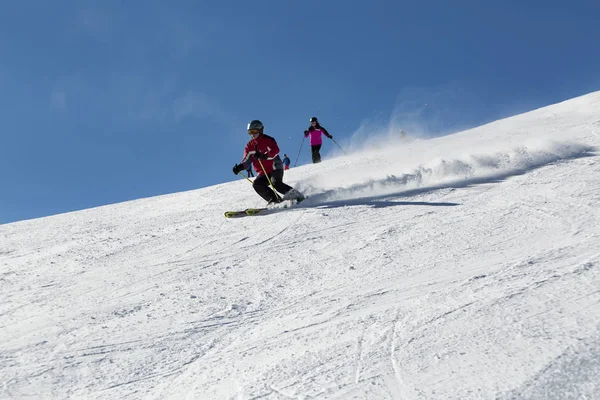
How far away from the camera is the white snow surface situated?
3436 millimetres

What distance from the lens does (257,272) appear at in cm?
594

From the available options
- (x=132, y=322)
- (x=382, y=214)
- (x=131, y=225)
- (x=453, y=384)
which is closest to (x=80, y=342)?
(x=132, y=322)

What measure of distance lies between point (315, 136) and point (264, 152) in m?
9.51

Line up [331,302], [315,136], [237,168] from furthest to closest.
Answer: [315,136], [237,168], [331,302]

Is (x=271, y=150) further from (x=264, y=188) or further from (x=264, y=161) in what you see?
(x=264, y=188)

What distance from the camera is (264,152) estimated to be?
33.6 ft

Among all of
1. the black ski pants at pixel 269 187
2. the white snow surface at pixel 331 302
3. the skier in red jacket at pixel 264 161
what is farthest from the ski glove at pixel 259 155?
the white snow surface at pixel 331 302

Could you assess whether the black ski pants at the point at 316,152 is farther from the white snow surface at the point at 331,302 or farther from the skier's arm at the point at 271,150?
the white snow surface at the point at 331,302

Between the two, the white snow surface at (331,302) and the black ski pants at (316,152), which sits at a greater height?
the black ski pants at (316,152)

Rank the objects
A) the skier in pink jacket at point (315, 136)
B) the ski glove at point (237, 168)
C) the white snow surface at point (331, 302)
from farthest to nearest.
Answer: the skier in pink jacket at point (315, 136)
the ski glove at point (237, 168)
the white snow surface at point (331, 302)

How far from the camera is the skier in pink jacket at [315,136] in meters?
19.3

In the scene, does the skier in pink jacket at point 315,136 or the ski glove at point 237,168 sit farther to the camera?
the skier in pink jacket at point 315,136

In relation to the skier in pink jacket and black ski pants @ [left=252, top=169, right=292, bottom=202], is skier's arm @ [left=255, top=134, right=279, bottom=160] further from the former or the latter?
the skier in pink jacket

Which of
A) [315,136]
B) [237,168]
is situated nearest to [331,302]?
[237,168]
